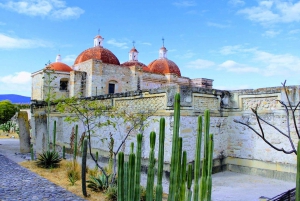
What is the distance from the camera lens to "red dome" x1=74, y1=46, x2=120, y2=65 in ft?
A: 80.8

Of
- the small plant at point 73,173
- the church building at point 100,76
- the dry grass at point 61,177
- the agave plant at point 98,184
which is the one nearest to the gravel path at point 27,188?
the dry grass at point 61,177

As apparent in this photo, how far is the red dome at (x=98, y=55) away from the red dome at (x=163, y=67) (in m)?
4.38

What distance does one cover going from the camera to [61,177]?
7398 millimetres

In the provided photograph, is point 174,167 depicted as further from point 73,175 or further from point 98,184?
point 73,175

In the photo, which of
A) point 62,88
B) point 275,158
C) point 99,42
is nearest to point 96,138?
point 275,158

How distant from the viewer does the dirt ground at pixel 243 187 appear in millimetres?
5855

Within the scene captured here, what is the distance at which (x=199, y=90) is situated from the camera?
25.2 ft

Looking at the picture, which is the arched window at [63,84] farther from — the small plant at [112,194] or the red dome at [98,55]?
the small plant at [112,194]

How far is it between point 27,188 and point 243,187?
212 inches

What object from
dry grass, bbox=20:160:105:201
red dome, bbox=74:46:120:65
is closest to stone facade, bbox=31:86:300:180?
dry grass, bbox=20:160:105:201

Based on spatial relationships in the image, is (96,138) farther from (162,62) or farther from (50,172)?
(162,62)

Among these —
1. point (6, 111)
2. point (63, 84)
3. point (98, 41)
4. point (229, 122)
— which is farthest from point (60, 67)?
point (229, 122)

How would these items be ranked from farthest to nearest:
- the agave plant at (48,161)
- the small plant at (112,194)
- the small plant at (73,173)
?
the agave plant at (48,161) < the small plant at (73,173) < the small plant at (112,194)

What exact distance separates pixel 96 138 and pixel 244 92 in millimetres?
5862
